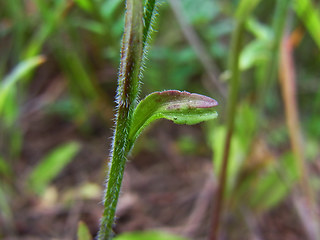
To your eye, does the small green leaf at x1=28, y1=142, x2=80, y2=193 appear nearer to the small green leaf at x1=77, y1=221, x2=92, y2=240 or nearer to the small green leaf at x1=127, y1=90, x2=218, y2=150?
the small green leaf at x1=77, y1=221, x2=92, y2=240

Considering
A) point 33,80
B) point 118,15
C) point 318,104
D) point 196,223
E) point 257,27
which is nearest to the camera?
point 257,27

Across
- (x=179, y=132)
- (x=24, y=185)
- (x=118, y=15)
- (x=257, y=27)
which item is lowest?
(x=24, y=185)

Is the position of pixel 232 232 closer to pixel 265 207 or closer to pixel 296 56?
pixel 265 207

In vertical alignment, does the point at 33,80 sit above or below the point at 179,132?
above

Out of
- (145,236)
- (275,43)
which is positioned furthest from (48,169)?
(275,43)

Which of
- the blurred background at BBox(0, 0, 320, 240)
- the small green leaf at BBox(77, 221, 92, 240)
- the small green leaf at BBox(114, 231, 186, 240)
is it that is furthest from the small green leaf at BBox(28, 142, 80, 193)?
the small green leaf at BBox(77, 221, 92, 240)

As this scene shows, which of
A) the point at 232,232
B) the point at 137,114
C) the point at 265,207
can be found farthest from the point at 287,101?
the point at 137,114
